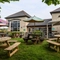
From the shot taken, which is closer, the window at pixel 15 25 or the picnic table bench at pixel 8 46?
the picnic table bench at pixel 8 46

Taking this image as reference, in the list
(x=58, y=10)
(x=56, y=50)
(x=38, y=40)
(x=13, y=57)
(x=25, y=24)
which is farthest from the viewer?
(x=25, y=24)

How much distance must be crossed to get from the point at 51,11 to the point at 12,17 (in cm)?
878

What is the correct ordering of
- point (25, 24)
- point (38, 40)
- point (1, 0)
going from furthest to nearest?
point (25, 24)
point (38, 40)
point (1, 0)

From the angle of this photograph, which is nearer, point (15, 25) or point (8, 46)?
point (8, 46)

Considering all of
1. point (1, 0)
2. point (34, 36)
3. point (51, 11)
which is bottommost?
point (34, 36)

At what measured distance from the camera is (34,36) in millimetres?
12914

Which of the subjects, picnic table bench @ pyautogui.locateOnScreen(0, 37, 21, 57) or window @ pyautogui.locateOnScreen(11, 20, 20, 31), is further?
window @ pyautogui.locateOnScreen(11, 20, 20, 31)

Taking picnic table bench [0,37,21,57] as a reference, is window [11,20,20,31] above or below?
above

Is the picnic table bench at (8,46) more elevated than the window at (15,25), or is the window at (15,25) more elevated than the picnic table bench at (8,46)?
the window at (15,25)

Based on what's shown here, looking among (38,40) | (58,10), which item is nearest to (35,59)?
(38,40)

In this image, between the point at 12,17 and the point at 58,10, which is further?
the point at 12,17

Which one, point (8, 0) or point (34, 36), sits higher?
point (8, 0)

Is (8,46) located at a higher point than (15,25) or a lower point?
lower

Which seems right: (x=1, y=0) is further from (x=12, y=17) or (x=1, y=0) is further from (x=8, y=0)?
(x=12, y=17)
